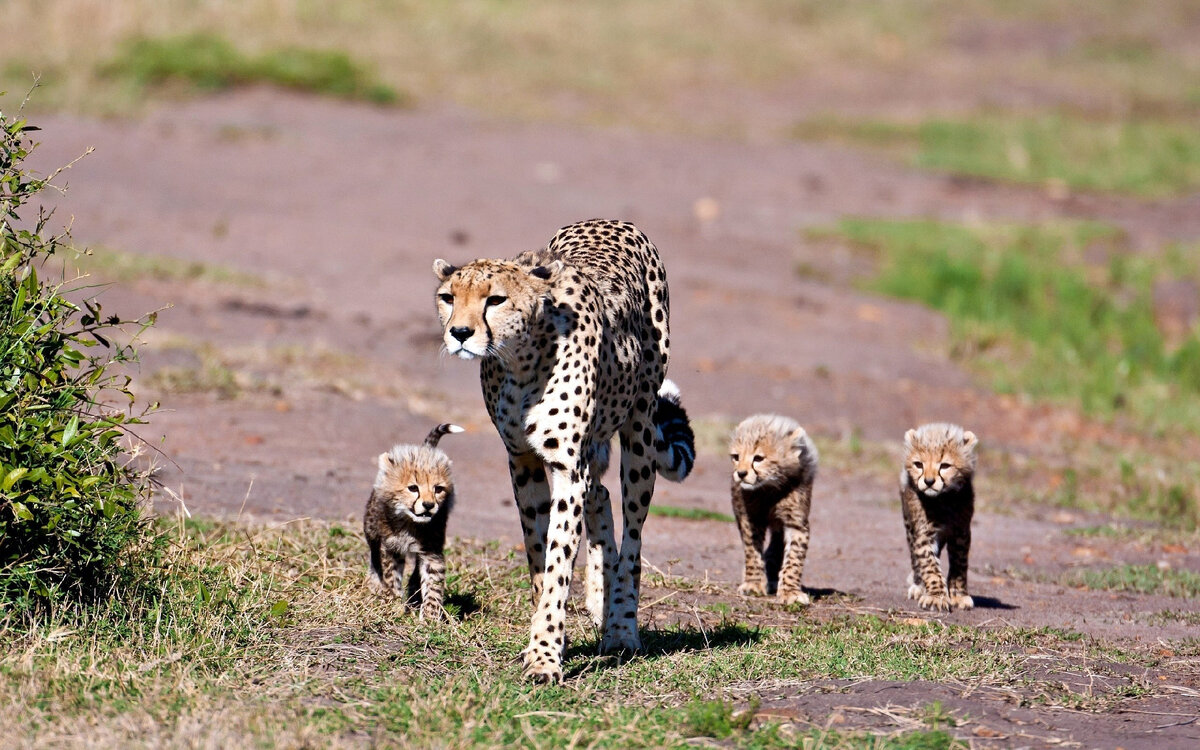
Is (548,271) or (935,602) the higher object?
(548,271)

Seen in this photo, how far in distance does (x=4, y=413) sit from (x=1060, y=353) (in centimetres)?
1085

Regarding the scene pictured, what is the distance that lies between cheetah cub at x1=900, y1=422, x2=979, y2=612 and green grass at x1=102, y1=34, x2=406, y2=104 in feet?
47.7

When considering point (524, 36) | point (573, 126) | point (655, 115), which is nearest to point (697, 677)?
point (573, 126)

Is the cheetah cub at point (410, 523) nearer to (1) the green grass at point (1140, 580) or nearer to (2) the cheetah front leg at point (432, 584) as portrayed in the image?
(2) the cheetah front leg at point (432, 584)

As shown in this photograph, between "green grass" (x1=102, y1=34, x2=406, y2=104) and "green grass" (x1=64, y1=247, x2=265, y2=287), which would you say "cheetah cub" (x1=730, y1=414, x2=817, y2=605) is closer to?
"green grass" (x1=64, y1=247, x2=265, y2=287)

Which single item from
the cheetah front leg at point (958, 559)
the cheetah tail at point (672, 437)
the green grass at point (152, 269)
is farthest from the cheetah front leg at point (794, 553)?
the green grass at point (152, 269)

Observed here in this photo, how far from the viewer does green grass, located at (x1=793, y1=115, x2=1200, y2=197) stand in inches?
857

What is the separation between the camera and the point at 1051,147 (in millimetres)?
23500

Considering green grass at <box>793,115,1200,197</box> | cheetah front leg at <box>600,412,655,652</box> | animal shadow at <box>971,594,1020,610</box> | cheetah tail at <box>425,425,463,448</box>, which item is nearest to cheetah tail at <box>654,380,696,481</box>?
cheetah front leg at <box>600,412,655,652</box>

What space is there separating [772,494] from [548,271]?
2.70 metres

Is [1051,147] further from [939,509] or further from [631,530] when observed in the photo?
[631,530]

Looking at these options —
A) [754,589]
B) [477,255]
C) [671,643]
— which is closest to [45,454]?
[671,643]

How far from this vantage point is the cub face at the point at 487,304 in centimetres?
554

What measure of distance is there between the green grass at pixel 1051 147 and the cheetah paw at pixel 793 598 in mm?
14819
